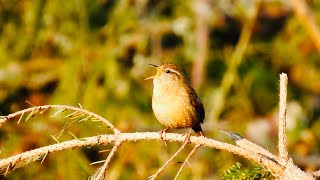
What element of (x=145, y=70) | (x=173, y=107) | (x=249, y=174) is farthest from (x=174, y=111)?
(x=145, y=70)

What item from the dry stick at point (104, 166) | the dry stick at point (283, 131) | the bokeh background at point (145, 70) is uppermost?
the dry stick at point (283, 131)

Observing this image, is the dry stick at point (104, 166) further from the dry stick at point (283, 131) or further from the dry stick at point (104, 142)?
the dry stick at point (283, 131)

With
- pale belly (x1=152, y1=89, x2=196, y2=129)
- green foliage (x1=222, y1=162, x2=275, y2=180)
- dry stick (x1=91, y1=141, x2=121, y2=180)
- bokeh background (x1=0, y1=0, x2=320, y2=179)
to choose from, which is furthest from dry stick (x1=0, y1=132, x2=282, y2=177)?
bokeh background (x1=0, y1=0, x2=320, y2=179)

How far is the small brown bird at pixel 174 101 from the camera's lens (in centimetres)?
400

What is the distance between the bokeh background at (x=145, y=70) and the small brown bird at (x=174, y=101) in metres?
0.91

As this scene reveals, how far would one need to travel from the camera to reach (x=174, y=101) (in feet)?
13.7

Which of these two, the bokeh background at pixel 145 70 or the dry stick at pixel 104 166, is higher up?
the dry stick at pixel 104 166

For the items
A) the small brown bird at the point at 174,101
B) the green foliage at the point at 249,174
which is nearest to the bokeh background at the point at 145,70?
the small brown bird at the point at 174,101

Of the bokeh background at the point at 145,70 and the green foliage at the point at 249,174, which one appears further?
the bokeh background at the point at 145,70

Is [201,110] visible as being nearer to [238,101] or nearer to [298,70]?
[238,101]

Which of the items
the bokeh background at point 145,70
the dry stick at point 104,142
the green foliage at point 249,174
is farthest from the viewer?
the bokeh background at point 145,70

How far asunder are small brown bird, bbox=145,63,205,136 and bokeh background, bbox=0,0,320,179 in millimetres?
907

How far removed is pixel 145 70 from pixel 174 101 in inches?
94.0

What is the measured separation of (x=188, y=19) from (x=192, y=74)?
62cm
